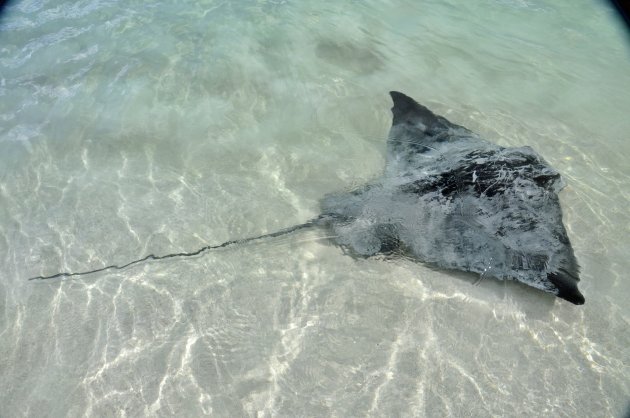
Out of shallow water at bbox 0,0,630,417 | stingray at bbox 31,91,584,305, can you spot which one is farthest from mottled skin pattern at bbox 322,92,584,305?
shallow water at bbox 0,0,630,417

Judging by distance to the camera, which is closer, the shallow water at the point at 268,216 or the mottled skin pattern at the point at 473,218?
the shallow water at the point at 268,216

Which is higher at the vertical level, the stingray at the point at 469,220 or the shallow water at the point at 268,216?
the stingray at the point at 469,220

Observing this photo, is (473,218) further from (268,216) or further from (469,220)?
(268,216)

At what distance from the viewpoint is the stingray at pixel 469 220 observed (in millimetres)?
5336

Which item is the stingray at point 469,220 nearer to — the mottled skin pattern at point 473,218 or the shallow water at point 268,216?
the mottled skin pattern at point 473,218

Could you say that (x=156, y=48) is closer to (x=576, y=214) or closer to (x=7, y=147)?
(x=7, y=147)

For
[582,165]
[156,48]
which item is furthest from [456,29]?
[156,48]

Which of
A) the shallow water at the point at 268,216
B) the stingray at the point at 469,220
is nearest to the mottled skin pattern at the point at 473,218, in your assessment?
the stingray at the point at 469,220

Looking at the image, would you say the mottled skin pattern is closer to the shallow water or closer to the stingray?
the stingray

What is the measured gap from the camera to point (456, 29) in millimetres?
11109

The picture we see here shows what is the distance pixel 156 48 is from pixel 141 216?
4968mm

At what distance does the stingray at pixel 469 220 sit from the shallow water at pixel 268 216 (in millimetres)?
298

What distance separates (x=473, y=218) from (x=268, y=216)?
2764 mm

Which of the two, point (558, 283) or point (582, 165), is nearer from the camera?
point (558, 283)
